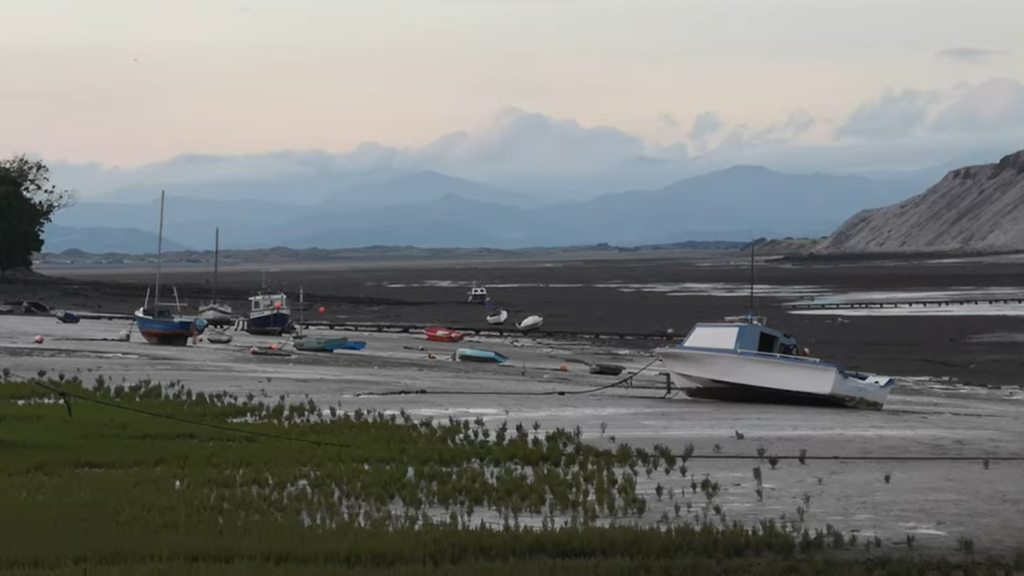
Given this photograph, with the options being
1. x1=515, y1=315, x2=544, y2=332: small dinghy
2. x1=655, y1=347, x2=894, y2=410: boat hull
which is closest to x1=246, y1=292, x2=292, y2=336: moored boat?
x1=515, y1=315, x2=544, y2=332: small dinghy

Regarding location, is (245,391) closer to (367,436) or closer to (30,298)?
(367,436)

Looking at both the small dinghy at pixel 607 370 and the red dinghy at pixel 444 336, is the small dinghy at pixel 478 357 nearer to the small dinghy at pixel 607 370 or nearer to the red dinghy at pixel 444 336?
the small dinghy at pixel 607 370

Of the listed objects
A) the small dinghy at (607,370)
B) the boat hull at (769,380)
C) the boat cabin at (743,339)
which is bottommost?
the small dinghy at (607,370)

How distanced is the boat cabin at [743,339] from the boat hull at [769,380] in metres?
0.34

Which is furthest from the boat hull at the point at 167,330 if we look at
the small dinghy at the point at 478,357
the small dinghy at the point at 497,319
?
the small dinghy at the point at 497,319

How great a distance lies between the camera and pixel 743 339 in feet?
124

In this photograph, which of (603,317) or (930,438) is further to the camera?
(603,317)

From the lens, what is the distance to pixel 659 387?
42.5 m

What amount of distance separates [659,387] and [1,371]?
19.3 metres

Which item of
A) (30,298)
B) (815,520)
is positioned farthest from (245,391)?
(30,298)

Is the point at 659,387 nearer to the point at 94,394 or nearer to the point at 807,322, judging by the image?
the point at 94,394

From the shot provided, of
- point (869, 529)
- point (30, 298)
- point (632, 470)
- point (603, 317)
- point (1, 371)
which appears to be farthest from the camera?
point (30, 298)

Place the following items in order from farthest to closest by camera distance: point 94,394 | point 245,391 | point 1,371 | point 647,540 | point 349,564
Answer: point 1,371 < point 245,391 < point 94,394 < point 647,540 < point 349,564

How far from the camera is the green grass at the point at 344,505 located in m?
15.3
